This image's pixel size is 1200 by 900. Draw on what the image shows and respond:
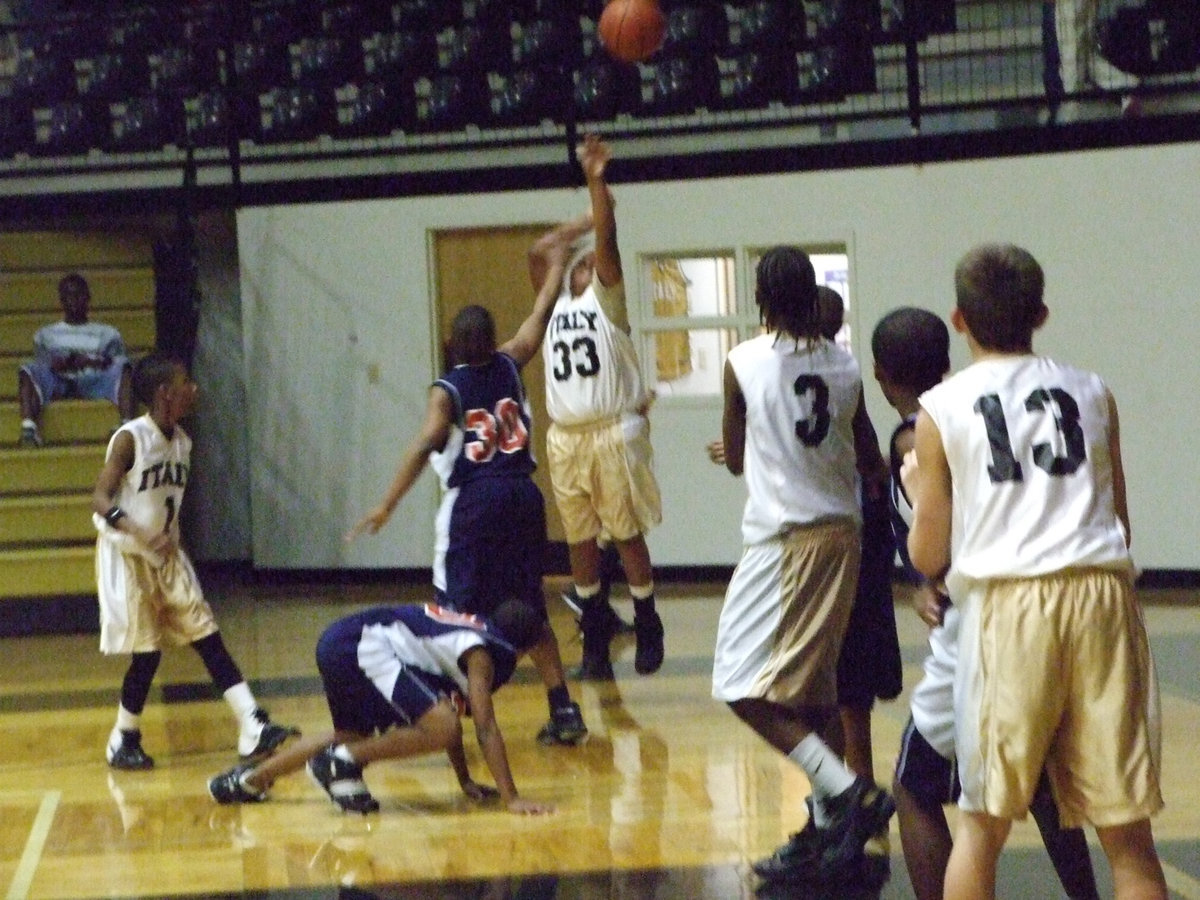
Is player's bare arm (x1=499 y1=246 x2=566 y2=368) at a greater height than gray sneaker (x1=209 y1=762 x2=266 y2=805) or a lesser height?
greater

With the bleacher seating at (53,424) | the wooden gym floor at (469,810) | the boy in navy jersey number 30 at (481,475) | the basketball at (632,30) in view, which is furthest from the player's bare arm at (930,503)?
the bleacher seating at (53,424)

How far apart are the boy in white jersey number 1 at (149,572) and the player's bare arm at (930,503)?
12.2ft

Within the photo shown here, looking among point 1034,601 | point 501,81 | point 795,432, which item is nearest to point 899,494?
point 795,432

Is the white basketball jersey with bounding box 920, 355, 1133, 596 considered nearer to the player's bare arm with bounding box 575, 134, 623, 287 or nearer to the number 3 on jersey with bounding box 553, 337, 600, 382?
the player's bare arm with bounding box 575, 134, 623, 287

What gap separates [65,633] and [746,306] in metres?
4.86

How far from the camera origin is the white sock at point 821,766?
4.59 metres

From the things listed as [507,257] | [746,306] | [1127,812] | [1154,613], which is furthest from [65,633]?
[1127,812]

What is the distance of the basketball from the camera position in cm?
900

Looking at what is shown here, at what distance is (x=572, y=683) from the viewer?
7.88 metres

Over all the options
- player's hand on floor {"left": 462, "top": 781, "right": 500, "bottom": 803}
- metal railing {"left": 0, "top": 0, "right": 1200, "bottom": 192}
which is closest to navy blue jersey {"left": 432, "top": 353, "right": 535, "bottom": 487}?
player's hand on floor {"left": 462, "top": 781, "right": 500, "bottom": 803}

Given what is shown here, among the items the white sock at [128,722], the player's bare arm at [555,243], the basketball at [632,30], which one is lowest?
the white sock at [128,722]

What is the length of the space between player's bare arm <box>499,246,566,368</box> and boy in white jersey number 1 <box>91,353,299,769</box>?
137 cm

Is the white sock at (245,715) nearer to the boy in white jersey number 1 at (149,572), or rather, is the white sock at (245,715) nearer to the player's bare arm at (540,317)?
the boy in white jersey number 1 at (149,572)

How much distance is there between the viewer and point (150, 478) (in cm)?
669
